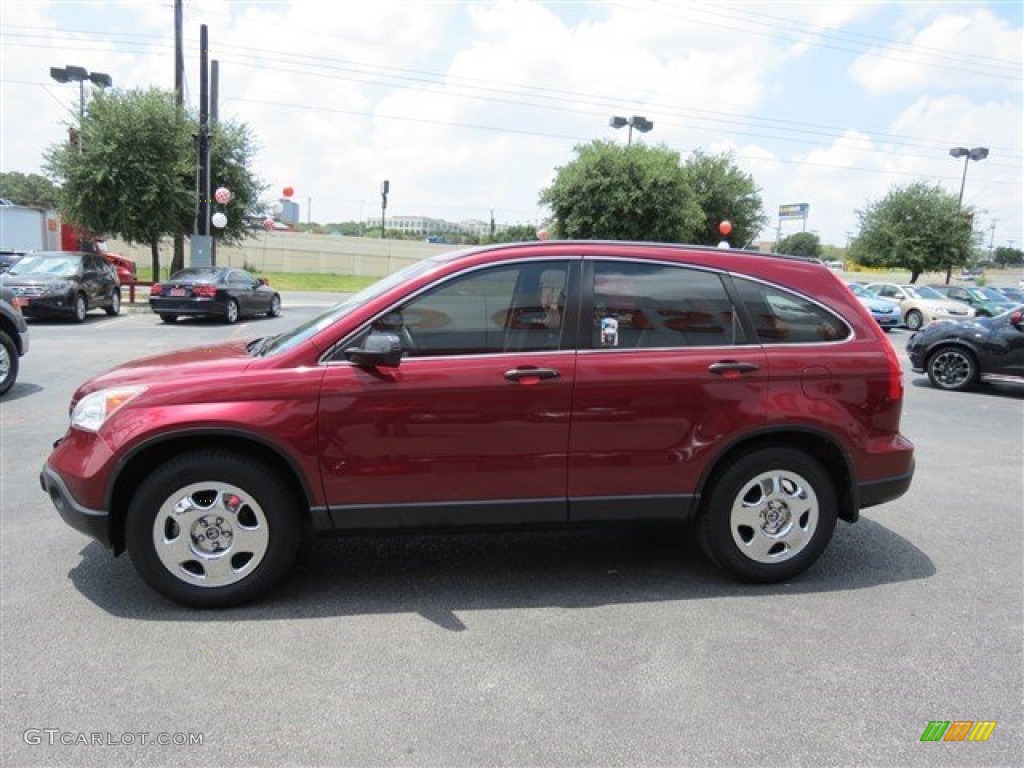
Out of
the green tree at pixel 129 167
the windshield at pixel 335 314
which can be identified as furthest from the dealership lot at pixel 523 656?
the green tree at pixel 129 167

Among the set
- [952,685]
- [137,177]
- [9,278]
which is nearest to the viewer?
[952,685]

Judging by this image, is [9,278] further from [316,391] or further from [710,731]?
[710,731]

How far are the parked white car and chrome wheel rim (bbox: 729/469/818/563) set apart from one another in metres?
24.3

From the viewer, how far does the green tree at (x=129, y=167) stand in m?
23.2

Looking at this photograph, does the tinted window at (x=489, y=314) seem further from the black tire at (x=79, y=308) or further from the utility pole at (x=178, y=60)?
the utility pole at (x=178, y=60)

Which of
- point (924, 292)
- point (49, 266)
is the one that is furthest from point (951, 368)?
point (49, 266)

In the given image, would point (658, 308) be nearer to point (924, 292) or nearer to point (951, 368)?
point (951, 368)

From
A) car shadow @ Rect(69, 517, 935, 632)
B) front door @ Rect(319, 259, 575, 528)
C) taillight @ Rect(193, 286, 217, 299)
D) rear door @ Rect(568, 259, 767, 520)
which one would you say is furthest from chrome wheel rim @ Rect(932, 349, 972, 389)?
taillight @ Rect(193, 286, 217, 299)

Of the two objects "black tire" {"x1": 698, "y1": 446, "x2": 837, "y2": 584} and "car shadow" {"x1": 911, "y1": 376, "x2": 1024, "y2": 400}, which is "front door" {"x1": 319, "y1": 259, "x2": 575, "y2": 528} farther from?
"car shadow" {"x1": 911, "y1": 376, "x2": 1024, "y2": 400}

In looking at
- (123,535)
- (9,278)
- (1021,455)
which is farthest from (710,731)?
(9,278)

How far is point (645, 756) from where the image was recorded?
108 inches

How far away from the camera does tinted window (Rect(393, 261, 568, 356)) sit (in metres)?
3.87

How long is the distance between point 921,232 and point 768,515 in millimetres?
45569

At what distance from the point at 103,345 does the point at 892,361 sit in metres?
13.0
